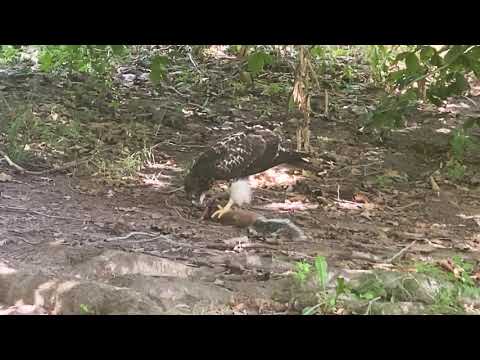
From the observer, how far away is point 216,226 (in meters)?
2.24

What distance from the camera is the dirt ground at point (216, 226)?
1.96 m

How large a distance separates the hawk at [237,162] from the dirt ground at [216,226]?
36 mm


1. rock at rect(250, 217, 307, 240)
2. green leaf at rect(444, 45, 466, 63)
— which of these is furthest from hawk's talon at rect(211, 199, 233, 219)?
green leaf at rect(444, 45, 466, 63)

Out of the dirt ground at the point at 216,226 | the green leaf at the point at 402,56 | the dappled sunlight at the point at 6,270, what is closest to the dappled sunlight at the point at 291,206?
the dirt ground at the point at 216,226

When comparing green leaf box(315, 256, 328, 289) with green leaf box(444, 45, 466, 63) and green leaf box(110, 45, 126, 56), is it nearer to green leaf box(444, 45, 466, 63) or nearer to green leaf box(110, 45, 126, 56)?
green leaf box(444, 45, 466, 63)

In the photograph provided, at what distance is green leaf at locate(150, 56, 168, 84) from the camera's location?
2.30m

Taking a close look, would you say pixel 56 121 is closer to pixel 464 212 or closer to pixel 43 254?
pixel 43 254

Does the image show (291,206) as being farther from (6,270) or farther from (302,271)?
(6,270)

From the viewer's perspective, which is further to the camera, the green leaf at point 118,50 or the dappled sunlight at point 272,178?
the dappled sunlight at point 272,178

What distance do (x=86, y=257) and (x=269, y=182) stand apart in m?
0.66

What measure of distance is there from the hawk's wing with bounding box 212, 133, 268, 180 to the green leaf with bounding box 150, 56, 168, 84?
345 mm

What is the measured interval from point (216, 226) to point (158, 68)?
0.59 meters

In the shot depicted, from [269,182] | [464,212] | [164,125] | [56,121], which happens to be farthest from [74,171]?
[464,212]

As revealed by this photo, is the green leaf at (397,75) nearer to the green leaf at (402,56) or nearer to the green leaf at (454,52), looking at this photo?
the green leaf at (402,56)
